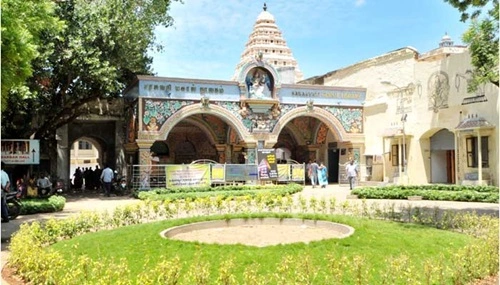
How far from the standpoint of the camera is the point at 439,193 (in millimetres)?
15156

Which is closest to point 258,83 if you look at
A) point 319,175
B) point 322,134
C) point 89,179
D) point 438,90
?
point 319,175

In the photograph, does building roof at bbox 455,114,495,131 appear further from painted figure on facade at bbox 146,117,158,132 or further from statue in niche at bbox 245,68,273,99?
painted figure on facade at bbox 146,117,158,132

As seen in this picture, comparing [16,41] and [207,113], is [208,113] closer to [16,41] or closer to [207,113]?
[207,113]

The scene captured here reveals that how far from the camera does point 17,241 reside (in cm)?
599

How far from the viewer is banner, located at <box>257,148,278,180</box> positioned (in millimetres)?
20359

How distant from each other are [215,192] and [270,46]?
841 inches

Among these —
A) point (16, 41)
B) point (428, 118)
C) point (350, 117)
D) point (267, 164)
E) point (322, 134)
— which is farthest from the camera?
point (322, 134)

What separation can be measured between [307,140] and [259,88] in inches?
225

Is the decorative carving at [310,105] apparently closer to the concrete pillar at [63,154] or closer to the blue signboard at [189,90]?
the blue signboard at [189,90]

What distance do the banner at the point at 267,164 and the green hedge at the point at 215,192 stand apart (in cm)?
185

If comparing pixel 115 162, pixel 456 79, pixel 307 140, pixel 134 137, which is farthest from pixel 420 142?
pixel 115 162

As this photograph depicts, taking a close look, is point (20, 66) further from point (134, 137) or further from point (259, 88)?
point (259, 88)

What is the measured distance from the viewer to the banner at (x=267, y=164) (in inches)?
802

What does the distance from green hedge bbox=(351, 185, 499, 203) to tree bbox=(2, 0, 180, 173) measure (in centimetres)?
998
